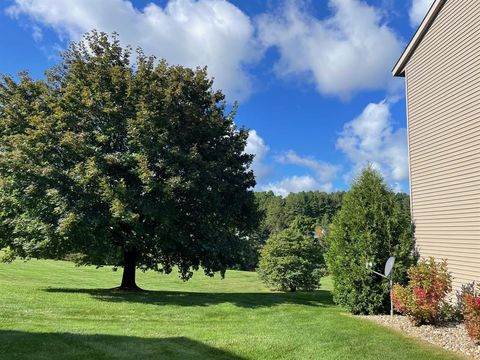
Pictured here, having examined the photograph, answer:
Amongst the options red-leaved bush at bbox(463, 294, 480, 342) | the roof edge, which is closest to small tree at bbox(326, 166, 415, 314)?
red-leaved bush at bbox(463, 294, 480, 342)

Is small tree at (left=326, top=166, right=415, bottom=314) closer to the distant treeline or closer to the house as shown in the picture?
the house

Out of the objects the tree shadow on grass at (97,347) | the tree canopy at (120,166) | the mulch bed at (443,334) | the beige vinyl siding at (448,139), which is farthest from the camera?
the tree canopy at (120,166)

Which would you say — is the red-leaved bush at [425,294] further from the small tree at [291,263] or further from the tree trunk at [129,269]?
the small tree at [291,263]

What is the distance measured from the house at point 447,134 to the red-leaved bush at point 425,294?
2.55 ft

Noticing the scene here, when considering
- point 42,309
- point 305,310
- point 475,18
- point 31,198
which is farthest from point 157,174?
point 475,18

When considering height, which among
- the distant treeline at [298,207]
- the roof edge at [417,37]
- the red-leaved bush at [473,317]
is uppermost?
the distant treeline at [298,207]

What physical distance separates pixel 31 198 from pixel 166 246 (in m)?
4.51

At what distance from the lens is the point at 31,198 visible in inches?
512

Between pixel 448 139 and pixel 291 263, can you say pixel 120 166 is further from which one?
pixel 291 263

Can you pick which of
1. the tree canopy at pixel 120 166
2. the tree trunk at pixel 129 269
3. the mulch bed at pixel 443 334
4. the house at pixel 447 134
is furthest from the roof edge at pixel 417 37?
the tree trunk at pixel 129 269

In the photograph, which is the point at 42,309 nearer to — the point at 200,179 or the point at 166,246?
the point at 166,246

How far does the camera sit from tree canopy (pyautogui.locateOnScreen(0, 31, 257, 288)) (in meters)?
12.9

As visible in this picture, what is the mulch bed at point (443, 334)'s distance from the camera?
7.59 meters

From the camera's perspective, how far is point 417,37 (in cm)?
1239
